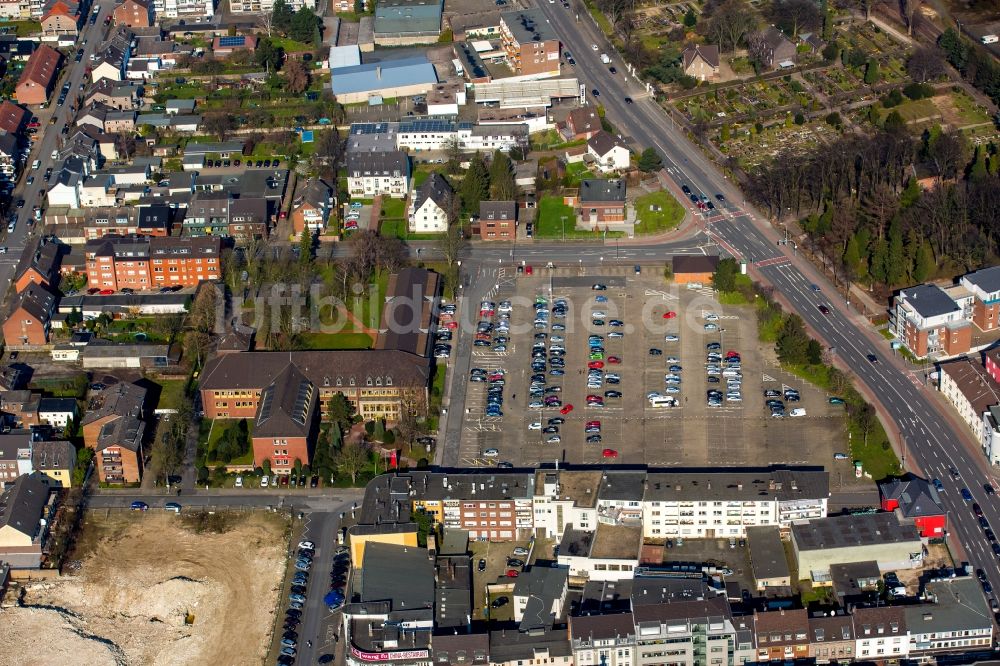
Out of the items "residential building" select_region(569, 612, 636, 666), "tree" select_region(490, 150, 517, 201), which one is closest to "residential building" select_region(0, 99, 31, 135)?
"tree" select_region(490, 150, 517, 201)

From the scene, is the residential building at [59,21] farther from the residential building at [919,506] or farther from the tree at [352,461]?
the residential building at [919,506]

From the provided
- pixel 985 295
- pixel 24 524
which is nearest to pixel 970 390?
pixel 985 295

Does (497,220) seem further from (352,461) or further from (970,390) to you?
(970,390)

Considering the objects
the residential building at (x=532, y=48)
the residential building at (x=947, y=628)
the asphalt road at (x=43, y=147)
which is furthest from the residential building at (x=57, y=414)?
the residential building at (x=532, y=48)

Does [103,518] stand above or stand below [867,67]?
below

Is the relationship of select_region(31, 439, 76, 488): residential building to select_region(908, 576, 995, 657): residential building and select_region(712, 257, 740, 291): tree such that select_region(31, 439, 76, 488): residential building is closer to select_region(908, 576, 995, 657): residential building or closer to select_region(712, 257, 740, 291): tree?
select_region(712, 257, 740, 291): tree

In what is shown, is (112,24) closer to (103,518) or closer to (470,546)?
(103,518)

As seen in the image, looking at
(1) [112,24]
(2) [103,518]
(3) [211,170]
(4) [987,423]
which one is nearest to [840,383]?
(4) [987,423]

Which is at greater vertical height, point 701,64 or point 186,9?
point 701,64
